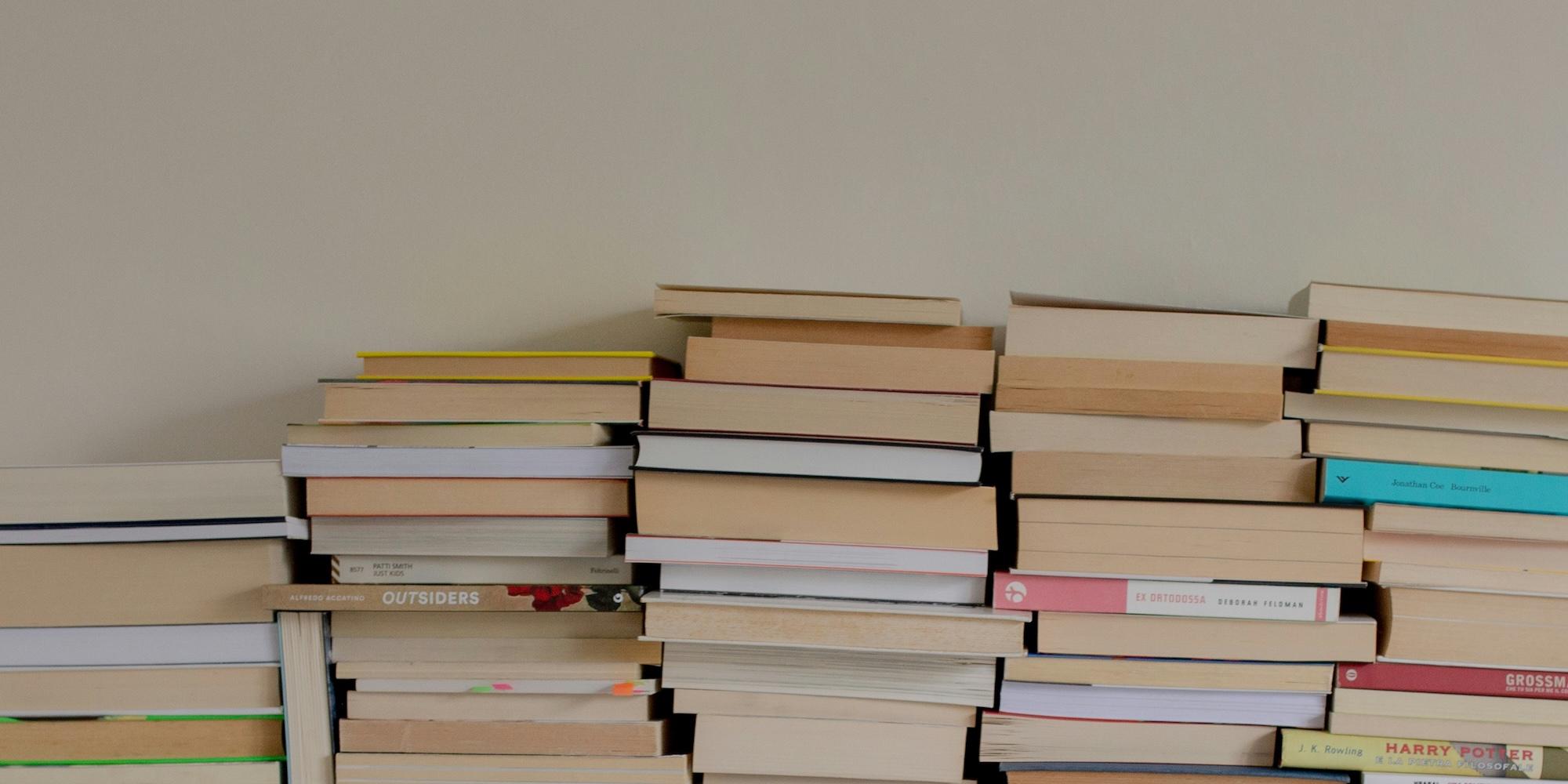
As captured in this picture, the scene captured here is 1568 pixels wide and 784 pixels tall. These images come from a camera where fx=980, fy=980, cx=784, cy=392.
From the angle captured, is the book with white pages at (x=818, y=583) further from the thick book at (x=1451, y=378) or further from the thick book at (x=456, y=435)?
the thick book at (x=1451, y=378)

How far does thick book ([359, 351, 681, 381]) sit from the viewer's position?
82 centimetres

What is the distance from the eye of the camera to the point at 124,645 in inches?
33.0

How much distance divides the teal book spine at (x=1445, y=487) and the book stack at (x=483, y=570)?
1.88ft

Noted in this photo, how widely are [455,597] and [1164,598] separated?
586mm

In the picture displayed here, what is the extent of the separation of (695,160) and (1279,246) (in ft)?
1.92

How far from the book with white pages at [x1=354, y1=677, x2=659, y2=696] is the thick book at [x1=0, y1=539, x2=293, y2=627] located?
0.13m

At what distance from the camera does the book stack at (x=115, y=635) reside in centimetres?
84

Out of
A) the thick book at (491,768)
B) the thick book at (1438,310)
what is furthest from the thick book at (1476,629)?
the thick book at (491,768)

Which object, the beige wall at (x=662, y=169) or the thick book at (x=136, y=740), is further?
the beige wall at (x=662, y=169)

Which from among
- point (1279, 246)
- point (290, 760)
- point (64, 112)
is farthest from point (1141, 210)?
point (64, 112)

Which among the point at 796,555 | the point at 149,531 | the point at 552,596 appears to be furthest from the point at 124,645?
the point at 796,555

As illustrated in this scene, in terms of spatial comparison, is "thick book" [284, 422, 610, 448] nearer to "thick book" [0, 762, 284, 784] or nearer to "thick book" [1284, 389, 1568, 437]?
"thick book" [0, 762, 284, 784]

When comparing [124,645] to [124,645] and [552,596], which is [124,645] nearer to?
[124,645]

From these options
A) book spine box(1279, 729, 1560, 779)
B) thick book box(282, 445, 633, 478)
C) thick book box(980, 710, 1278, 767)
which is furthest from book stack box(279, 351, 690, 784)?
book spine box(1279, 729, 1560, 779)
